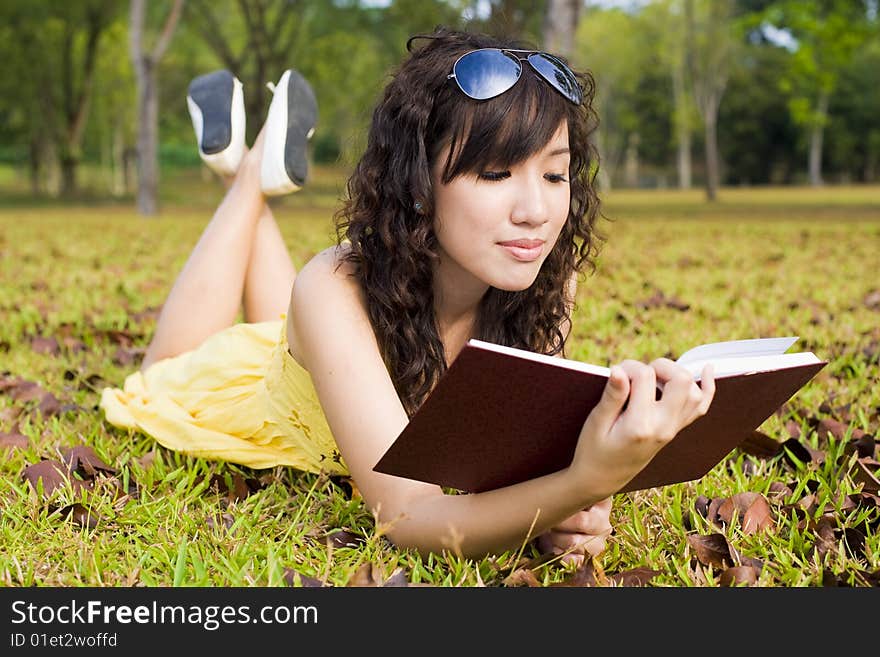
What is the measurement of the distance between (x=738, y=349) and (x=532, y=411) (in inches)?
16.8

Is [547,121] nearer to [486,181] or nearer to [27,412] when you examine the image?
[486,181]

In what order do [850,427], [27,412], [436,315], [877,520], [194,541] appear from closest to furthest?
[194,541] < [877,520] < [436,315] < [850,427] < [27,412]

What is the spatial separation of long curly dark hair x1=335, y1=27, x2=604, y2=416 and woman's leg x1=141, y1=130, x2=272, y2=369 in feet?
3.25

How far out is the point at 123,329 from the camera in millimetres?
4641

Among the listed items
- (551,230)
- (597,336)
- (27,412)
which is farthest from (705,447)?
(597,336)

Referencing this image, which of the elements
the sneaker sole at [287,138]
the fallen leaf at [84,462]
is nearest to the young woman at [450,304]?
the fallen leaf at [84,462]

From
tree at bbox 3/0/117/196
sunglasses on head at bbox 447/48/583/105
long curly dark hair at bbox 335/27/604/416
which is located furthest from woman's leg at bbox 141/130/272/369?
tree at bbox 3/0/117/196

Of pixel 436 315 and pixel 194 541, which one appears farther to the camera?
pixel 436 315

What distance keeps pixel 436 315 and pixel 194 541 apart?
2.58 feet

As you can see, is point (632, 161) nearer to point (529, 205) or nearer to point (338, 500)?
point (338, 500)

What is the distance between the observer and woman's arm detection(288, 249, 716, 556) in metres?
1.58

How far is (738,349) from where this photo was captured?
1770mm

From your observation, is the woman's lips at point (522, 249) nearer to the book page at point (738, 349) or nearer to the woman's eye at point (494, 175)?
the woman's eye at point (494, 175)

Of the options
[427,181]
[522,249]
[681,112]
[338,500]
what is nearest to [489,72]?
[427,181]
